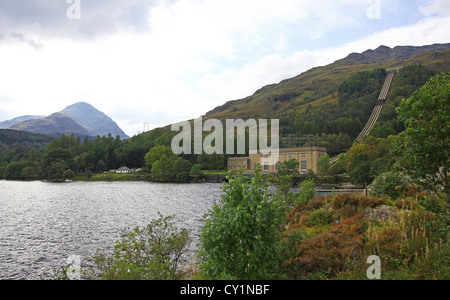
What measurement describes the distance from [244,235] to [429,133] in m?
7.44

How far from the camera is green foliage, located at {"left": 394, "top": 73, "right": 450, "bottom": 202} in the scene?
10.2m

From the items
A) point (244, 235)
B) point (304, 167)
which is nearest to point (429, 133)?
point (244, 235)

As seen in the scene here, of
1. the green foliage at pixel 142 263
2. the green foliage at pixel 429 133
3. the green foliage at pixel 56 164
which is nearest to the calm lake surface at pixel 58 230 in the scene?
the green foliage at pixel 142 263

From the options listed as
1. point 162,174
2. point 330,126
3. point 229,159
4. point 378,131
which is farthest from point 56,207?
point 330,126

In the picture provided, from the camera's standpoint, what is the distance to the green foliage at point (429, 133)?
1018 centimetres

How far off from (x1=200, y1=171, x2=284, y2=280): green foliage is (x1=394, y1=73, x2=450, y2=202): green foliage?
5969 millimetres

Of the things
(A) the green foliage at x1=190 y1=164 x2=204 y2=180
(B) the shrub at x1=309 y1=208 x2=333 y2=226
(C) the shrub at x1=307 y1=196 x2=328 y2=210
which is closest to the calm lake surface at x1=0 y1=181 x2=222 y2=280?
(B) the shrub at x1=309 y1=208 x2=333 y2=226

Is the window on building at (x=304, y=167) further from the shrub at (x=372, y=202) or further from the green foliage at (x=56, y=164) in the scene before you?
the green foliage at (x=56, y=164)

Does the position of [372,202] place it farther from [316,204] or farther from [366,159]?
[366,159]

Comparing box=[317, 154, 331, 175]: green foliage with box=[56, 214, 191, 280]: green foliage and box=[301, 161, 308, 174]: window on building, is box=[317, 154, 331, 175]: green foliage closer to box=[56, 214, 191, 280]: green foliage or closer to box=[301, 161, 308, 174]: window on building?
box=[301, 161, 308, 174]: window on building

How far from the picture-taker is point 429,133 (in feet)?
33.9
